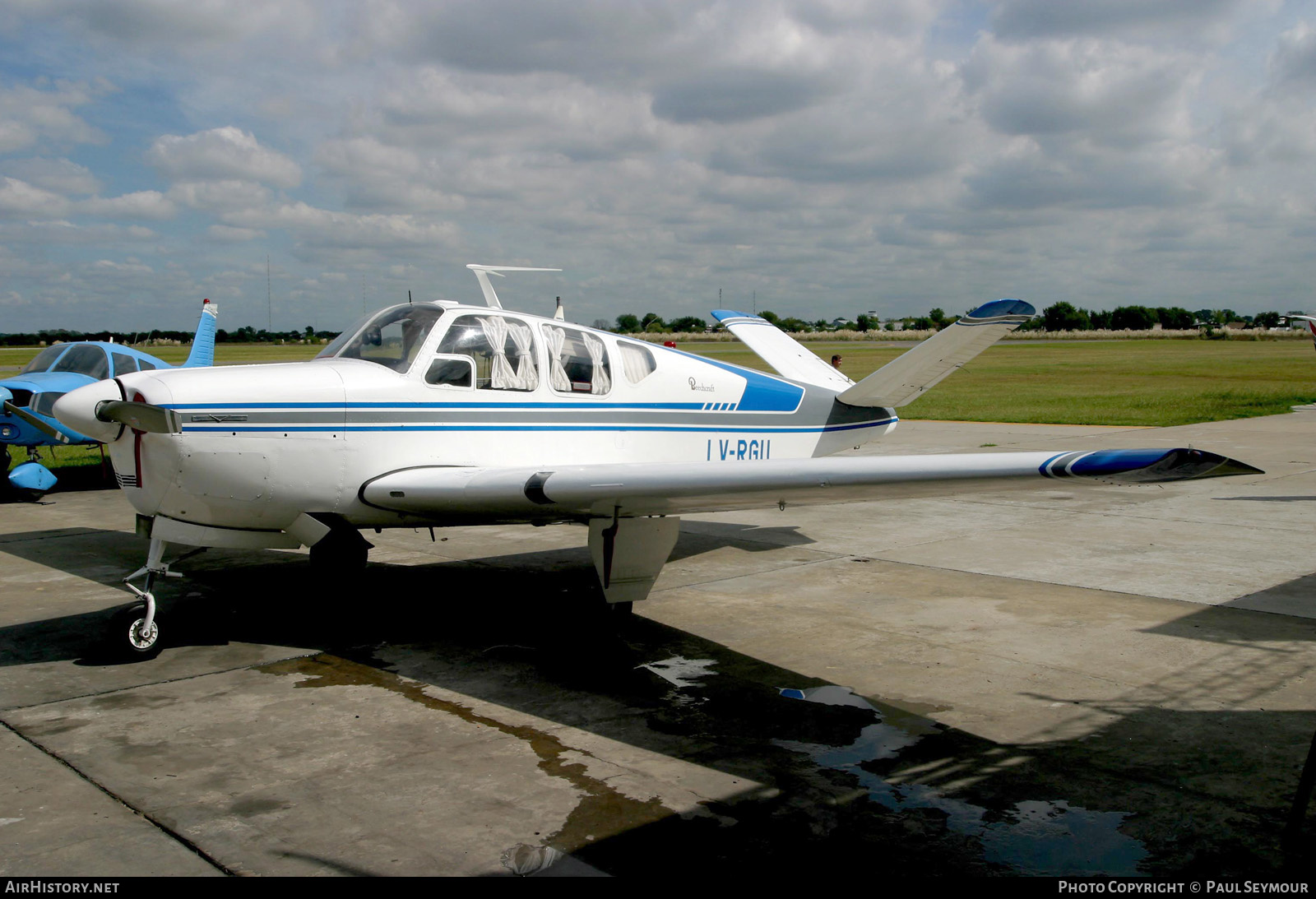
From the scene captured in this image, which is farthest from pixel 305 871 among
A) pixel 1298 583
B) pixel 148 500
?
pixel 1298 583

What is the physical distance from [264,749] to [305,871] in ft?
4.35

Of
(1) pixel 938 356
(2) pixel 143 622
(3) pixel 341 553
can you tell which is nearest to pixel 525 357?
(3) pixel 341 553

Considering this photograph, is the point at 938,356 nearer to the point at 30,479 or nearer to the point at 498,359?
the point at 498,359

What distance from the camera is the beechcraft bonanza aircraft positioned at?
5.32m

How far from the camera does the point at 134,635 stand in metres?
5.84

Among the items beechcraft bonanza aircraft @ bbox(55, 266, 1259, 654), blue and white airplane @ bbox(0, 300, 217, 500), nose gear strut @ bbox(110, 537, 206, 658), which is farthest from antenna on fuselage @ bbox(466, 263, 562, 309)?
blue and white airplane @ bbox(0, 300, 217, 500)

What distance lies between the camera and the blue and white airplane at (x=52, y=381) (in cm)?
1220

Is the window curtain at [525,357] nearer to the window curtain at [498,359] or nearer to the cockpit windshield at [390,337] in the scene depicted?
the window curtain at [498,359]

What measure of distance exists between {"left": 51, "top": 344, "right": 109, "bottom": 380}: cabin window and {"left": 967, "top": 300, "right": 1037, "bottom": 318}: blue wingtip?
12837mm

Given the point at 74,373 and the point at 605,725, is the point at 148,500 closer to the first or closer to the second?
the point at 605,725

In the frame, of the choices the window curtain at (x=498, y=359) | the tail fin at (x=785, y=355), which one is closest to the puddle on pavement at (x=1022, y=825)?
the window curtain at (x=498, y=359)

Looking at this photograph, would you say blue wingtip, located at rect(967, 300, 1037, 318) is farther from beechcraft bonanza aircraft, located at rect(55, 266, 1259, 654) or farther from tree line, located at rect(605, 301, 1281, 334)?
tree line, located at rect(605, 301, 1281, 334)

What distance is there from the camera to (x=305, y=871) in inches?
130

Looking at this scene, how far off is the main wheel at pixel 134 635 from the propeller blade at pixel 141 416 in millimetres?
1248
